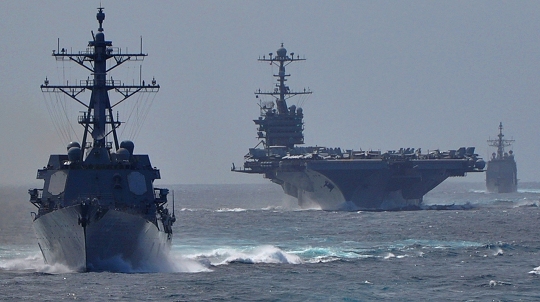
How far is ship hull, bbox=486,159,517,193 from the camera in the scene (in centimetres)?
16100

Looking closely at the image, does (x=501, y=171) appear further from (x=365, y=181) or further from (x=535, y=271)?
(x=535, y=271)

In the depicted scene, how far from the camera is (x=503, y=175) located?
161250 millimetres

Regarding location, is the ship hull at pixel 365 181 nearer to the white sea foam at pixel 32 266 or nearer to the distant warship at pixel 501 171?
the white sea foam at pixel 32 266

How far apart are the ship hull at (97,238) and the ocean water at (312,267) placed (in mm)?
436

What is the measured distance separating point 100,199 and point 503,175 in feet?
433

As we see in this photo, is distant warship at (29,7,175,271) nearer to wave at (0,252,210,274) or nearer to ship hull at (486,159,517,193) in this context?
wave at (0,252,210,274)

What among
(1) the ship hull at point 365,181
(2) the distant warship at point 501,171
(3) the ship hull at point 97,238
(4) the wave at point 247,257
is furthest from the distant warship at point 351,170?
(2) the distant warship at point 501,171

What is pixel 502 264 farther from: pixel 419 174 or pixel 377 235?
pixel 419 174

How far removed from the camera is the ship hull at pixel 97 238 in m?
33.5

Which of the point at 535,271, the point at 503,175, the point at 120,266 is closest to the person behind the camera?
the point at 120,266

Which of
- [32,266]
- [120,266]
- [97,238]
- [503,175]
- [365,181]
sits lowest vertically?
[32,266]

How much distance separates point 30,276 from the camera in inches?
1353

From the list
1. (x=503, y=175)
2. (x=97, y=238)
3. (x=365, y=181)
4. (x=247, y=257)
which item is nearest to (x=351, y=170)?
(x=365, y=181)

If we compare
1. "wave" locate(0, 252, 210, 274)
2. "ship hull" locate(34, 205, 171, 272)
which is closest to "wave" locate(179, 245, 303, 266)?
"wave" locate(0, 252, 210, 274)
